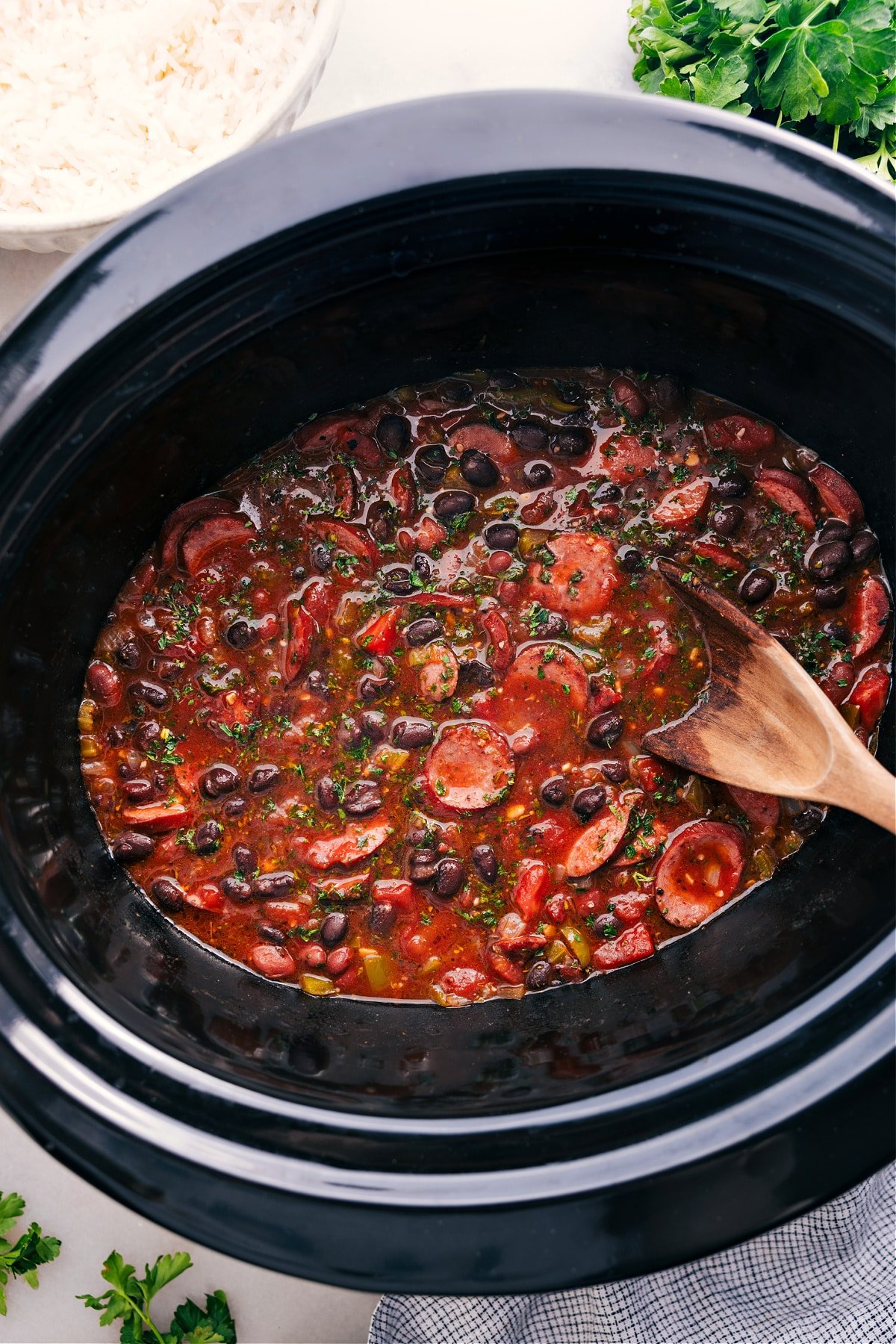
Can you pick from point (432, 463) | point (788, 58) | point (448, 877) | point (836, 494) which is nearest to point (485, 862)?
point (448, 877)

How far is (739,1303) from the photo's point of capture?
259 cm

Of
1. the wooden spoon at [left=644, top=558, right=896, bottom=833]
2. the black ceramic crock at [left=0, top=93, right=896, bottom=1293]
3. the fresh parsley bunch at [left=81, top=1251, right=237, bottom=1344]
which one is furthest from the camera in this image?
the fresh parsley bunch at [left=81, top=1251, right=237, bottom=1344]

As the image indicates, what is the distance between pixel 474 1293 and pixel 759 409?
5.71ft

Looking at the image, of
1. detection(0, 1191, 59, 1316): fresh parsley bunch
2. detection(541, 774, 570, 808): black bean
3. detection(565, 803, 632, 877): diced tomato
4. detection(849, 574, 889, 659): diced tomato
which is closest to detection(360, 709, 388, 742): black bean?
detection(541, 774, 570, 808): black bean

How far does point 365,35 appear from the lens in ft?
8.79

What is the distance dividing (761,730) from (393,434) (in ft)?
3.16

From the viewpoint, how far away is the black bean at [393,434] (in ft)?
7.93

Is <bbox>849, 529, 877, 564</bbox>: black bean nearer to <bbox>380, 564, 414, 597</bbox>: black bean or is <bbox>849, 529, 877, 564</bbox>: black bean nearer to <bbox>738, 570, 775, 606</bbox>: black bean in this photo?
<bbox>738, 570, 775, 606</bbox>: black bean

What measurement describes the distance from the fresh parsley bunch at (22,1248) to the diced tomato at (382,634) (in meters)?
1.52

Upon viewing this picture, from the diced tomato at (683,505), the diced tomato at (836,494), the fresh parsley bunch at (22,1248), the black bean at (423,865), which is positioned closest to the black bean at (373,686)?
the black bean at (423,865)

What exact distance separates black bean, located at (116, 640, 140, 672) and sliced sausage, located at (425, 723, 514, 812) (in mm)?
644

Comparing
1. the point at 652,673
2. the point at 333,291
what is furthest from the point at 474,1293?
the point at 333,291

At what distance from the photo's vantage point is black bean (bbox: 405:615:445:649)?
7.96 feet

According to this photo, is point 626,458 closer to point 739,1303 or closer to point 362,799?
point 362,799
